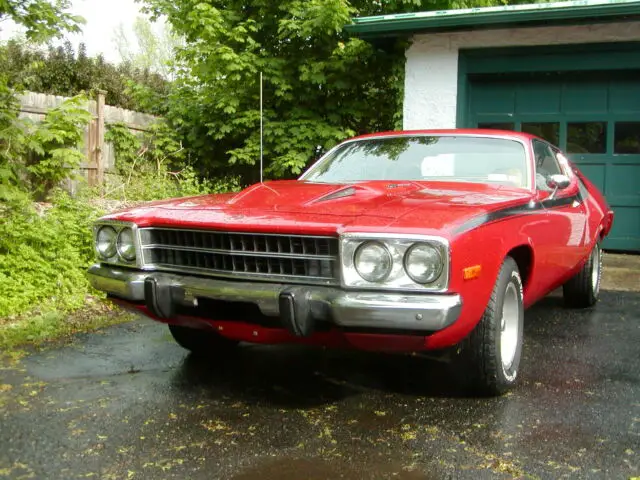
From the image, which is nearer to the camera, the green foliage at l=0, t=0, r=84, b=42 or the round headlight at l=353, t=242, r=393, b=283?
the round headlight at l=353, t=242, r=393, b=283

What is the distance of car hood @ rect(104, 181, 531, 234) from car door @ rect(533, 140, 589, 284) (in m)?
0.37

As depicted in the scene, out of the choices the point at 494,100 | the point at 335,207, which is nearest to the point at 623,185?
the point at 494,100

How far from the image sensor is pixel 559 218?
4527 mm

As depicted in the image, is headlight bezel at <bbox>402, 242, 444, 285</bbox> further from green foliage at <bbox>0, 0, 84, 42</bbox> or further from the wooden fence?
the wooden fence

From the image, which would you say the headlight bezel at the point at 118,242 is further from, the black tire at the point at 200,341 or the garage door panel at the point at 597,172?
the garage door panel at the point at 597,172

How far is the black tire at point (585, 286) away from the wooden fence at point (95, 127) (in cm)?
691

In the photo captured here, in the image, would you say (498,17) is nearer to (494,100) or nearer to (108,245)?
(494,100)

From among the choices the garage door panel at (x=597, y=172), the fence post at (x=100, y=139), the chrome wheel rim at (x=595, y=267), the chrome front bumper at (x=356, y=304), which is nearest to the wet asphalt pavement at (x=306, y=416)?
the chrome front bumper at (x=356, y=304)

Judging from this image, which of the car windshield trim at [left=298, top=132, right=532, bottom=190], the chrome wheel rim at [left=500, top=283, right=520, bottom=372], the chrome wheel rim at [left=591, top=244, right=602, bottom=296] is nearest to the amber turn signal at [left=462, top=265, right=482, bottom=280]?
the chrome wheel rim at [left=500, top=283, right=520, bottom=372]

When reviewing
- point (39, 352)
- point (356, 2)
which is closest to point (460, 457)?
point (39, 352)

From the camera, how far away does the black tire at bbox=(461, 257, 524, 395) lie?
3365 mm

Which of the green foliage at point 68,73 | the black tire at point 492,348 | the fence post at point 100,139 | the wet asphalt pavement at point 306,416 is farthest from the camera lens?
the green foliage at point 68,73

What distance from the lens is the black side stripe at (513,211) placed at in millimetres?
3121

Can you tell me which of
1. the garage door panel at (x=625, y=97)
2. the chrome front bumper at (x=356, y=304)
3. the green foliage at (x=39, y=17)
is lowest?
the chrome front bumper at (x=356, y=304)
